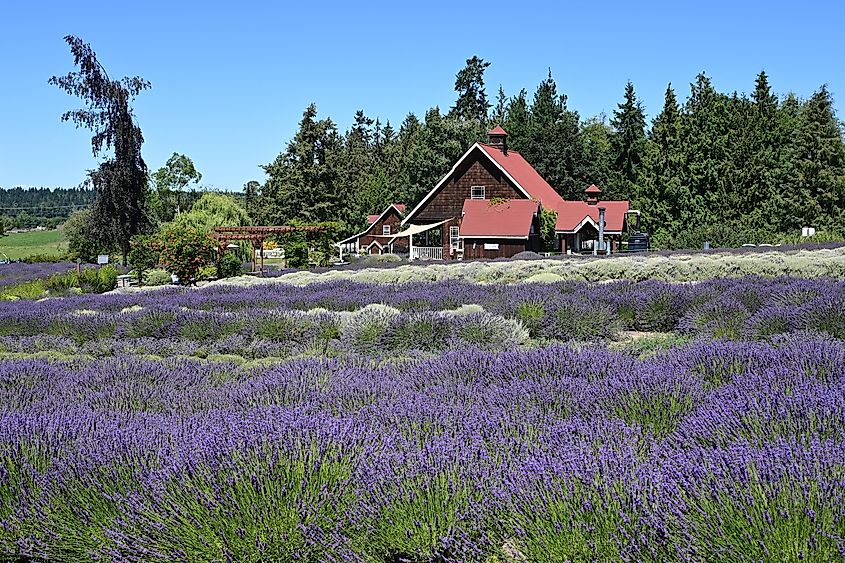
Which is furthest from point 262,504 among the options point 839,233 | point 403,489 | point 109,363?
point 839,233

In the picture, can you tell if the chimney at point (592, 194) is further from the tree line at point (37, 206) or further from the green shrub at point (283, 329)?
the tree line at point (37, 206)

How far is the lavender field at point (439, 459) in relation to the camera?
270cm

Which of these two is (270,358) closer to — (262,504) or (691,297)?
(262,504)

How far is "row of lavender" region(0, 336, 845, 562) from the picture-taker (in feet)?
8.74

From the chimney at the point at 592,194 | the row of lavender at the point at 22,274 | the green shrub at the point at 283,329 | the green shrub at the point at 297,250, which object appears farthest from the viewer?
the chimney at the point at 592,194

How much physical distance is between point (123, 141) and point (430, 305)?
22503 millimetres

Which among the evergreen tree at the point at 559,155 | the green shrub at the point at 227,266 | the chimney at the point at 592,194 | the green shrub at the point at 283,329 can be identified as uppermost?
the evergreen tree at the point at 559,155

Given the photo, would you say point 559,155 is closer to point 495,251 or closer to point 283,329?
point 495,251

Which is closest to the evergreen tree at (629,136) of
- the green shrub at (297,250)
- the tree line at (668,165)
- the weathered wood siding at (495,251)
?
the tree line at (668,165)

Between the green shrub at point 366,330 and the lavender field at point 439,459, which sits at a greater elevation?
the lavender field at point 439,459

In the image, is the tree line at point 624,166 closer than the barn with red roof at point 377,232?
Yes

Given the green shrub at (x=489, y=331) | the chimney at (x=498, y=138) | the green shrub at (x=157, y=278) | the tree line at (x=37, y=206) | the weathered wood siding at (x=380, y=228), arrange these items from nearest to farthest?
the green shrub at (x=489, y=331) < the green shrub at (x=157, y=278) < the chimney at (x=498, y=138) < the weathered wood siding at (x=380, y=228) < the tree line at (x=37, y=206)

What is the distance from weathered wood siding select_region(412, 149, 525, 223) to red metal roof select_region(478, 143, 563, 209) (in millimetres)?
544

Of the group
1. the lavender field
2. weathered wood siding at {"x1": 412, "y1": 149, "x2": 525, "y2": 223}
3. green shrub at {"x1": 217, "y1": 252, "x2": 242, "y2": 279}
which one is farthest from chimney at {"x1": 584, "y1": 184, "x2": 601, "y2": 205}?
the lavender field
